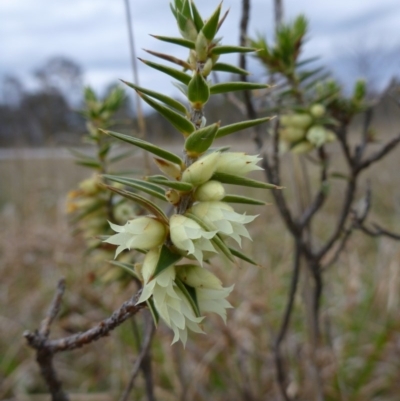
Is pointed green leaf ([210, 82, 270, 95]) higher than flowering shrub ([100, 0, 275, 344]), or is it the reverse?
pointed green leaf ([210, 82, 270, 95])

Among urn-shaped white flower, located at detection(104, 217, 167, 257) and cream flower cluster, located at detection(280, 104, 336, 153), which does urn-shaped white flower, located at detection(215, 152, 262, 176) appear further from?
cream flower cluster, located at detection(280, 104, 336, 153)

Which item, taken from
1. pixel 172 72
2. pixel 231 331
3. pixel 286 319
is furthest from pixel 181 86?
pixel 231 331

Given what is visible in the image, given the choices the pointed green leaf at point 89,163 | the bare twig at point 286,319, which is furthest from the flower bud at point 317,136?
the pointed green leaf at point 89,163

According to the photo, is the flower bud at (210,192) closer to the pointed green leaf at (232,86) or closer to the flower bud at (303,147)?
the pointed green leaf at (232,86)

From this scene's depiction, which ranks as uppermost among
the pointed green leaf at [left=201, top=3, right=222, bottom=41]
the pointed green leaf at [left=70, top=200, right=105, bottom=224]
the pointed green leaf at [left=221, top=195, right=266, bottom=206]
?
the pointed green leaf at [left=201, top=3, right=222, bottom=41]

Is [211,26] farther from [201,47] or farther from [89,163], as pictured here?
[89,163]

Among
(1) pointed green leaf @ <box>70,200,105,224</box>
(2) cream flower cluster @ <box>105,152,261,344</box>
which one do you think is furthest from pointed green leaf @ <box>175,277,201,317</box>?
(1) pointed green leaf @ <box>70,200,105,224</box>

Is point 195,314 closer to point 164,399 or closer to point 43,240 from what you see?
point 164,399
